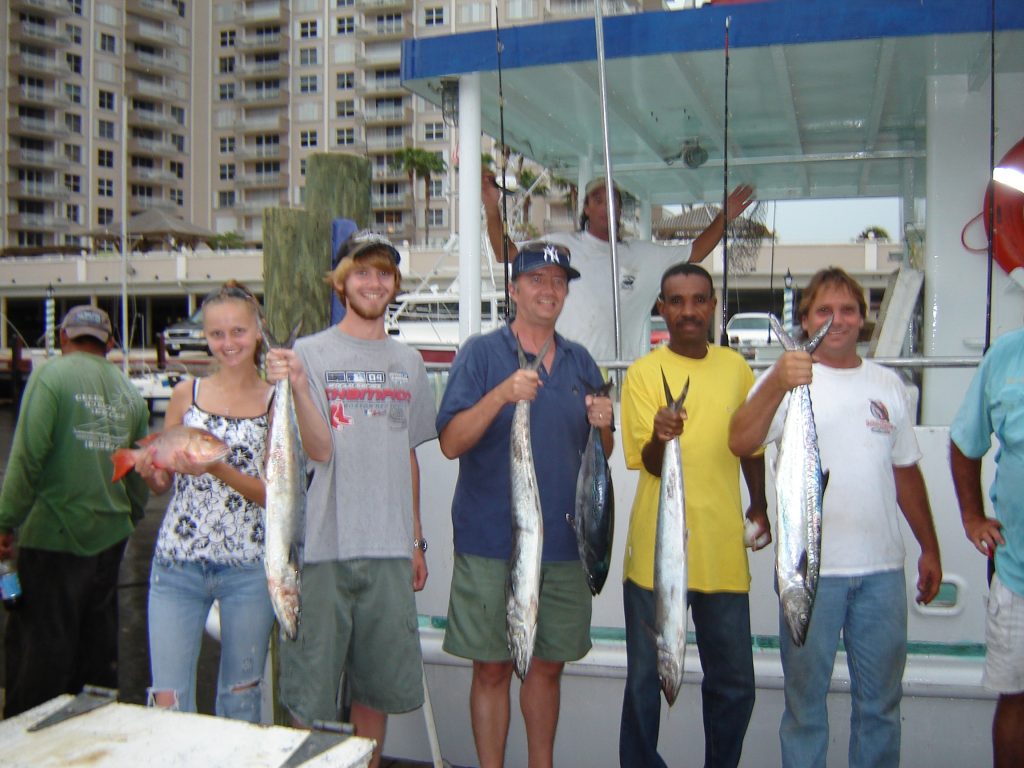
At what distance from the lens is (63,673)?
139 inches

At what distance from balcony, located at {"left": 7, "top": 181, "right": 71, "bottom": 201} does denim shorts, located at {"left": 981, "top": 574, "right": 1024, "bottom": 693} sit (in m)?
65.2

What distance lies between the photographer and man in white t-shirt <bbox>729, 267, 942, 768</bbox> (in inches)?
102

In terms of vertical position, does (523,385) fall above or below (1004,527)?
above

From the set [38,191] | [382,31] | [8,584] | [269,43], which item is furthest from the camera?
[269,43]

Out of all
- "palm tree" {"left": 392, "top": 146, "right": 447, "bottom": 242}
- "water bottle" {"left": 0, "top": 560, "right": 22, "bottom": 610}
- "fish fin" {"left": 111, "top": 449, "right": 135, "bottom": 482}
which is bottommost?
"water bottle" {"left": 0, "top": 560, "right": 22, "bottom": 610}

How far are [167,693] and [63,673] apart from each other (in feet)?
4.67

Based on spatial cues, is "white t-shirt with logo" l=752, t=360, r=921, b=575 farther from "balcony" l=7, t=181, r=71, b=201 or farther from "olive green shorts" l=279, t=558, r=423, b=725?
"balcony" l=7, t=181, r=71, b=201

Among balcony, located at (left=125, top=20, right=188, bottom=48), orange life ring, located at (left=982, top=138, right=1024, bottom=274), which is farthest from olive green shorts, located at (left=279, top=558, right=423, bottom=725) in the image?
balcony, located at (left=125, top=20, right=188, bottom=48)

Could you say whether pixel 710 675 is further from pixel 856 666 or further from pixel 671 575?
pixel 671 575

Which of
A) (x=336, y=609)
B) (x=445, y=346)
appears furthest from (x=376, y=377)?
→ (x=445, y=346)

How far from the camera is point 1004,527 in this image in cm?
261

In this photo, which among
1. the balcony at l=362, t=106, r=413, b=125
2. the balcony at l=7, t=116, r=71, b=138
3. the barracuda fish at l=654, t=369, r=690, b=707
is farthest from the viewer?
the balcony at l=362, t=106, r=413, b=125

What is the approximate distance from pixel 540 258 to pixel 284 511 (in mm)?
1141

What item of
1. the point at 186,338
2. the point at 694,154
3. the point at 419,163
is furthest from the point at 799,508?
the point at 419,163
